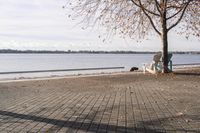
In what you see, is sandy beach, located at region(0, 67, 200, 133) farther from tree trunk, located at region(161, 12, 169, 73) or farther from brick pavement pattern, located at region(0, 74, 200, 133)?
tree trunk, located at region(161, 12, 169, 73)

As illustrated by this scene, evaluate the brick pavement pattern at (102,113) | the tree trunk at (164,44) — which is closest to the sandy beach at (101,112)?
the brick pavement pattern at (102,113)

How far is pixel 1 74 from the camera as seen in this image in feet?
128

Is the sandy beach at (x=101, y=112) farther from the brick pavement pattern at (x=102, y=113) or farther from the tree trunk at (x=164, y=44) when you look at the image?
the tree trunk at (x=164, y=44)

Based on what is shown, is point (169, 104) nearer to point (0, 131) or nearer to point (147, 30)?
point (0, 131)

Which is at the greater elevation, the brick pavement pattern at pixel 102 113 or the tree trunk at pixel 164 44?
the tree trunk at pixel 164 44

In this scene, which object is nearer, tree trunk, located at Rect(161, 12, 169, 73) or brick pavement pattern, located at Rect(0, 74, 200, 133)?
brick pavement pattern, located at Rect(0, 74, 200, 133)

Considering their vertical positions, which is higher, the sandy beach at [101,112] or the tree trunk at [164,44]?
the tree trunk at [164,44]

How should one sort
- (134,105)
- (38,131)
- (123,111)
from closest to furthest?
(38,131) → (123,111) → (134,105)

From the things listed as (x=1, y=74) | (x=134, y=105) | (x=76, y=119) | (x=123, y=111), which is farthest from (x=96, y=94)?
(x=1, y=74)

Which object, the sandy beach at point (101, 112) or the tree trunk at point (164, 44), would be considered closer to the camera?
the sandy beach at point (101, 112)

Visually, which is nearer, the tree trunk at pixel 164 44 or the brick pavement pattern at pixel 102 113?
the brick pavement pattern at pixel 102 113

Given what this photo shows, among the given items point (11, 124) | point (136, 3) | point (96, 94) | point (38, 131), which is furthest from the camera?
point (136, 3)

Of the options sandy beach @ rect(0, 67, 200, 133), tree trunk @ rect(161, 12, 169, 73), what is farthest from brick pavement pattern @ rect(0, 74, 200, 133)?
tree trunk @ rect(161, 12, 169, 73)

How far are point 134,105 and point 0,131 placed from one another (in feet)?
14.9
